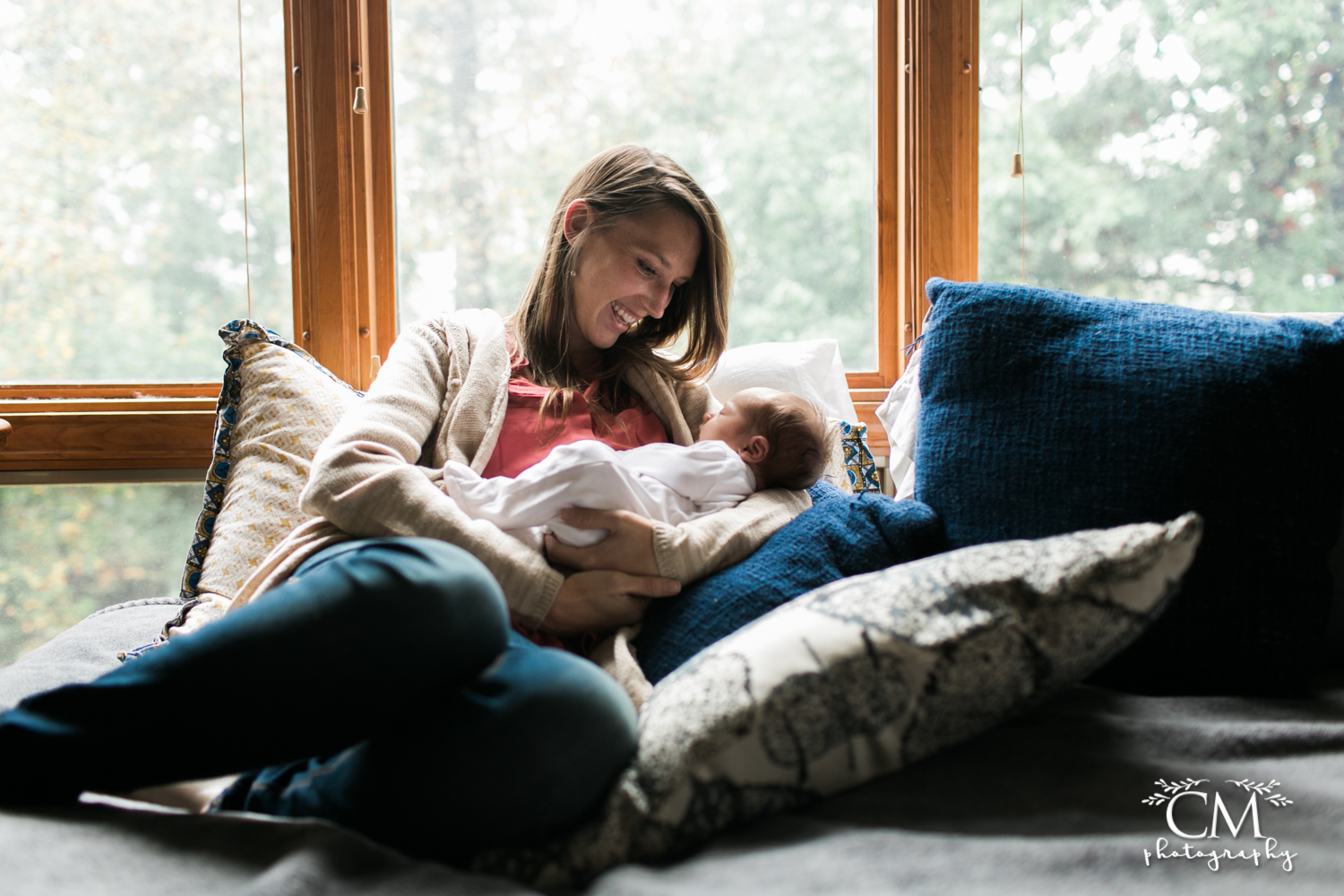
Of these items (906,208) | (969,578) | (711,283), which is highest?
(906,208)

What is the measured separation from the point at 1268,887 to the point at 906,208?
67.3 inches

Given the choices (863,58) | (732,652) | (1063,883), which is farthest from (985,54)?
(1063,883)

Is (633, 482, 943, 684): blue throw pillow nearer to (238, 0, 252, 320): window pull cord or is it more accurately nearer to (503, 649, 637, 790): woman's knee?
(503, 649, 637, 790): woman's knee

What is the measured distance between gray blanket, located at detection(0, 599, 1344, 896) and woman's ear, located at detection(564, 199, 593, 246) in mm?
998

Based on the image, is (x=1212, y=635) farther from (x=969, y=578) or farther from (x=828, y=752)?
(x=828, y=752)

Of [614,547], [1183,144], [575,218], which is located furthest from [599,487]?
[1183,144]

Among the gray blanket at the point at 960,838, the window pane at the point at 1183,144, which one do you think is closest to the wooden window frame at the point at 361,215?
the window pane at the point at 1183,144

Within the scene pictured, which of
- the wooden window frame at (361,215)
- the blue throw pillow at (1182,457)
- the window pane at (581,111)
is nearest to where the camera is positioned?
the blue throw pillow at (1182,457)

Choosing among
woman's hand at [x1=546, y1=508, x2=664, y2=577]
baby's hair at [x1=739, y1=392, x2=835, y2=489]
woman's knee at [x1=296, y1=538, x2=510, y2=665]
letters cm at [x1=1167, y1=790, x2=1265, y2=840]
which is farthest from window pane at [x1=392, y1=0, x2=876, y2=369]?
letters cm at [x1=1167, y1=790, x2=1265, y2=840]

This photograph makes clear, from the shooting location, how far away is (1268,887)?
0.55m

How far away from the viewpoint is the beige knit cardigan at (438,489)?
1.01 meters

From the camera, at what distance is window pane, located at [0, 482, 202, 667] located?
1906 mm

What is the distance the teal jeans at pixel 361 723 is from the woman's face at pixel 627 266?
2.53 feet

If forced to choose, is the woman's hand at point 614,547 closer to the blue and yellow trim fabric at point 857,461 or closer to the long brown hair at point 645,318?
the long brown hair at point 645,318
